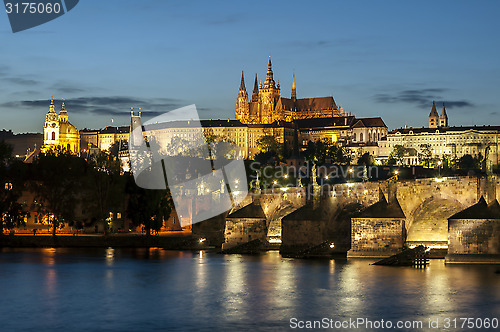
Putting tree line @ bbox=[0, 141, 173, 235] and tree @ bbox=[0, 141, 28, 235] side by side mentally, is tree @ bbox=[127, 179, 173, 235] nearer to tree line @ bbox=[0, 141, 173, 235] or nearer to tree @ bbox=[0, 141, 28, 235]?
tree line @ bbox=[0, 141, 173, 235]

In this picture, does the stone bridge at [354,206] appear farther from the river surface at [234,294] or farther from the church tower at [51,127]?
the church tower at [51,127]

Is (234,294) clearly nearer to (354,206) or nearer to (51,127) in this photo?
(354,206)

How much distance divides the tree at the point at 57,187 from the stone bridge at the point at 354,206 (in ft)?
47.5

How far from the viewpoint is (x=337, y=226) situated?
60.6 m

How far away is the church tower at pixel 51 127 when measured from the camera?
573ft

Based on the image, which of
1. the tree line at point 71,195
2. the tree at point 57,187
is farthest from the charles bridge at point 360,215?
the tree at point 57,187

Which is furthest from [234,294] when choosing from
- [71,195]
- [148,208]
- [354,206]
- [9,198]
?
[9,198]

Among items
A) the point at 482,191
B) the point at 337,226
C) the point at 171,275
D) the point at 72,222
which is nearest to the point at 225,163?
the point at 72,222

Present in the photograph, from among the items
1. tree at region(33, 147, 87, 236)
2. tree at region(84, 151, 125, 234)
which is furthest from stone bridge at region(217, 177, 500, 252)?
tree at region(33, 147, 87, 236)

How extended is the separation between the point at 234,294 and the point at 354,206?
51.6ft

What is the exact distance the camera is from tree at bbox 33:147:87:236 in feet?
239

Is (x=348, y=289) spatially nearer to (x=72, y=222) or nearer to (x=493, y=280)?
(x=493, y=280)

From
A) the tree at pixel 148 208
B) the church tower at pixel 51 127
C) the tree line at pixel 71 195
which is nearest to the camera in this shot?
the tree at pixel 148 208

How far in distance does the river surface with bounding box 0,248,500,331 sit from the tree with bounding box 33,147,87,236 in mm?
13718
